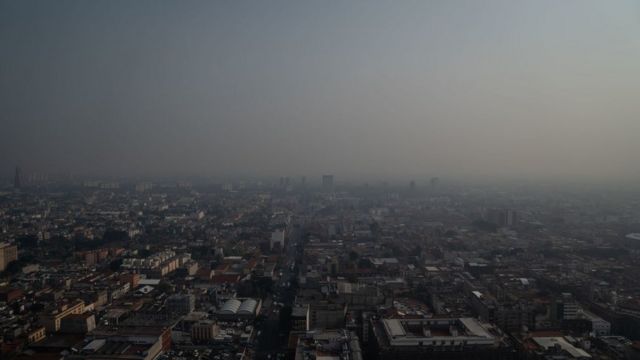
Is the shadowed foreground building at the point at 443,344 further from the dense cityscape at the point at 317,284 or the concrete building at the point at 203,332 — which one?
the concrete building at the point at 203,332

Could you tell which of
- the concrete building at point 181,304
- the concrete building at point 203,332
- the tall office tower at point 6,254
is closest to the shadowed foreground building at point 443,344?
the concrete building at point 203,332

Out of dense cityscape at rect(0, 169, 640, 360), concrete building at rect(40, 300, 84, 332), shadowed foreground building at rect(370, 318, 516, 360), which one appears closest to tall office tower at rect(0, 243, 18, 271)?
dense cityscape at rect(0, 169, 640, 360)

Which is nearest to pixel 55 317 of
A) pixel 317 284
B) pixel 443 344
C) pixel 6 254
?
pixel 317 284

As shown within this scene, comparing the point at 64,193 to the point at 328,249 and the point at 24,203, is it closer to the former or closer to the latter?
the point at 24,203

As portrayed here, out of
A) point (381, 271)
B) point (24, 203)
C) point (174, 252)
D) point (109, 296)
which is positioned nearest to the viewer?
point (109, 296)

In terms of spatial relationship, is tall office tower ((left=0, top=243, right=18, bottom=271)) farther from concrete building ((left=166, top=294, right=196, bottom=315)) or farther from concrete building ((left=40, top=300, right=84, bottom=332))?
concrete building ((left=166, top=294, right=196, bottom=315))

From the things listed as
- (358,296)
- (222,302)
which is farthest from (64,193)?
(358,296)
